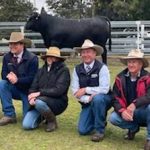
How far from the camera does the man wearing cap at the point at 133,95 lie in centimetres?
555

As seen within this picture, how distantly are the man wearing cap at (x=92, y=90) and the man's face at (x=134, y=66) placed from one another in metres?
0.48

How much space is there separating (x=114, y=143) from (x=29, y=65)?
1.68m

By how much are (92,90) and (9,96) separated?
1281 millimetres

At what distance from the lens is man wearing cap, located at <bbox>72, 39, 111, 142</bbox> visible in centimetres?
589

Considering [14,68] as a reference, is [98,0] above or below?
above

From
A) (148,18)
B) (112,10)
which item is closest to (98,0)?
(112,10)

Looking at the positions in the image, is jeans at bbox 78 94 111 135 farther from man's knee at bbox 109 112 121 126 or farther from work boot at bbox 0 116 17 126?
work boot at bbox 0 116 17 126

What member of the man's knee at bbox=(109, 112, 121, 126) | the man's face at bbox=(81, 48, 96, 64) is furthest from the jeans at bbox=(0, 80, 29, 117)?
the man's knee at bbox=(109, 112, 121, 126)

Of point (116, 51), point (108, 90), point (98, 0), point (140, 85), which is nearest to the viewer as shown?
point (140, 85)

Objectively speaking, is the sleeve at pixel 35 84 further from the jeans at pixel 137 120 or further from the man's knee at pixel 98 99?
the jeans at pixel 137 120

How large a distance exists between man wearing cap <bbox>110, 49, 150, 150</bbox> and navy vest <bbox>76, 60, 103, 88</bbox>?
0.37 m

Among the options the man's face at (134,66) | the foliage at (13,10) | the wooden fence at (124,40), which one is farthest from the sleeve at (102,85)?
the foliage at (13,10)

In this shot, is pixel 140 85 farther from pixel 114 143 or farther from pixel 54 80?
pixel 54 80

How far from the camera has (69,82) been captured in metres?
6.32
